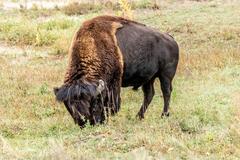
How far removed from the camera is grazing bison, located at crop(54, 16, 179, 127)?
336 inches

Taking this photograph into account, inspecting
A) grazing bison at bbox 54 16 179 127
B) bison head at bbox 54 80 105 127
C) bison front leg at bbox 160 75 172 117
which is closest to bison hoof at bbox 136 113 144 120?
grazing bison at bbox 54 16 179 127

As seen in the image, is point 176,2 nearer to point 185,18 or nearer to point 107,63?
point 185,18

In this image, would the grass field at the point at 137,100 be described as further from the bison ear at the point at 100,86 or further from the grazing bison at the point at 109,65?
the bison ear at the point at 100,86

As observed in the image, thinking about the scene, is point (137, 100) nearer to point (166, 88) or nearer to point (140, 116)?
point (166, 88)

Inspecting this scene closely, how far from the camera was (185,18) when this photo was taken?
2067cm

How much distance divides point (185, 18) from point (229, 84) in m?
8.51

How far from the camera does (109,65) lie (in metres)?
9.17

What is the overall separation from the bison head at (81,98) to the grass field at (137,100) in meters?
0.24

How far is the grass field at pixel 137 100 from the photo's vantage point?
755 centimetres

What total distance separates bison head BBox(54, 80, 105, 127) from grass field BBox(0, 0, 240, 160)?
0.24 meters

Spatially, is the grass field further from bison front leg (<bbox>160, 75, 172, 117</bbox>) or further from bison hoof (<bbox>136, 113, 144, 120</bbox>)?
bison front leg (<bbox>160, 75, 172, 117</bbox>)

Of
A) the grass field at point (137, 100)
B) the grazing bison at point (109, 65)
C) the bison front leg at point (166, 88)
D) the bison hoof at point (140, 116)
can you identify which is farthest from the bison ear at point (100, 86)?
the bison front leg at point (166, 88)

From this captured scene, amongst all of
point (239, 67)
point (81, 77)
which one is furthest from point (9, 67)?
point (81, 77)

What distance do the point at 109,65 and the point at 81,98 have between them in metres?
0.98
